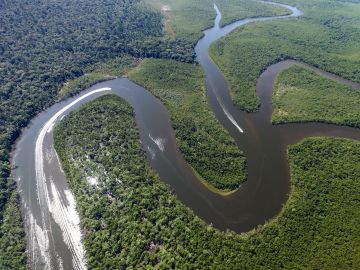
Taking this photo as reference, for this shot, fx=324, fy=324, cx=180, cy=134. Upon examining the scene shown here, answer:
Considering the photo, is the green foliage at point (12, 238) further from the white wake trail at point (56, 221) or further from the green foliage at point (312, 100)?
the green foliage at point (312, 100)

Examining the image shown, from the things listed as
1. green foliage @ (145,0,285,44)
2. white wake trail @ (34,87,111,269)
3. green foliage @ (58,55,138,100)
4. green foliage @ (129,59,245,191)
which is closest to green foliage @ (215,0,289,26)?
green foliage @ (145,0,285,44)

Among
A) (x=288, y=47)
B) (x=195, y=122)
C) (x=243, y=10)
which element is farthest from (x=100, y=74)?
(x=243, y=10)

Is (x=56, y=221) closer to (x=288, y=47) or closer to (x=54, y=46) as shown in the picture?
(x=54, y=46)

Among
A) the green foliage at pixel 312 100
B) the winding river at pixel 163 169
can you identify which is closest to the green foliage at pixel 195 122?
the winding river at pixel 163 169

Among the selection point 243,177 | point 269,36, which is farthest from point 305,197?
point 269,36

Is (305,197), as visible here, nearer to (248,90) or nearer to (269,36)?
(248,90)

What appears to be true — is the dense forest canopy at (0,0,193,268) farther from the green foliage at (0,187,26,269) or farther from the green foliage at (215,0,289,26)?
the green foliage at (215,0,289,26)
